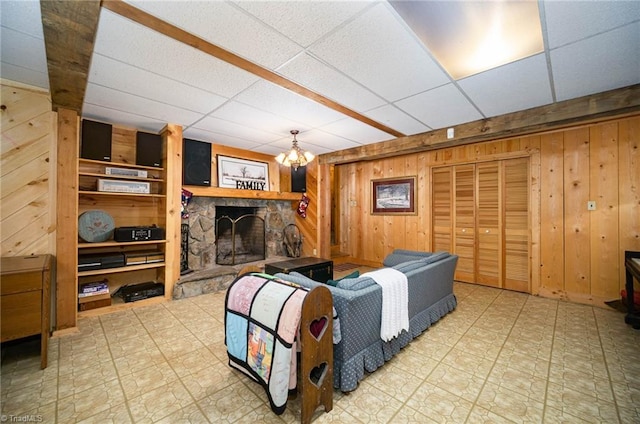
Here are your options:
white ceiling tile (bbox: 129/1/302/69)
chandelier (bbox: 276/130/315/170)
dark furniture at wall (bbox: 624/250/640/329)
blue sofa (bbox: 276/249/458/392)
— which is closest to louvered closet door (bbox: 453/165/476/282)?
dark furniture at wall (bbox: 624/250/640/329)

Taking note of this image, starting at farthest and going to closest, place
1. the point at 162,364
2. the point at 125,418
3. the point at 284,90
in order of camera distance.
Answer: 1. the point at 284,90
2. the point at 162,364
3. the point at 125,418

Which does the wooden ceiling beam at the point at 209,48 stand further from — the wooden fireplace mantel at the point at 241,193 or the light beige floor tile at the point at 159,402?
the light beige floor tile at the point at 159,402

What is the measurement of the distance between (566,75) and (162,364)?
4.34m

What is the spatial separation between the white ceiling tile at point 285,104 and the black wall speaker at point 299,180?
6.54ft

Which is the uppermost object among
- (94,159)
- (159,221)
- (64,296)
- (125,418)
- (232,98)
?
(232,98)

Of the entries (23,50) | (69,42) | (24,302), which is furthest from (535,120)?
(24,302)

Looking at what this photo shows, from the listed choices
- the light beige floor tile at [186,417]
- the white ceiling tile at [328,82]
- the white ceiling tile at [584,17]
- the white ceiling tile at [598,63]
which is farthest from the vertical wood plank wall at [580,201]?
the light beige floor tile at [186,417]

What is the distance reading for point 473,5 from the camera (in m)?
1.65

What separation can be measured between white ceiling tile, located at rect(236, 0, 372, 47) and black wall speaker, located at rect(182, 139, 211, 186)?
2971 mm

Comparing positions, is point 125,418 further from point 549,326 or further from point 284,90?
point 549,326

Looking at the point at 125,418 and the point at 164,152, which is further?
the point at 164,152

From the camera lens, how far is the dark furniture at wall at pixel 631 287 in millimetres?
2668

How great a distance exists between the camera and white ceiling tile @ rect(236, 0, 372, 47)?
1.50 m

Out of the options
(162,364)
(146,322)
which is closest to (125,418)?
(162,364)
